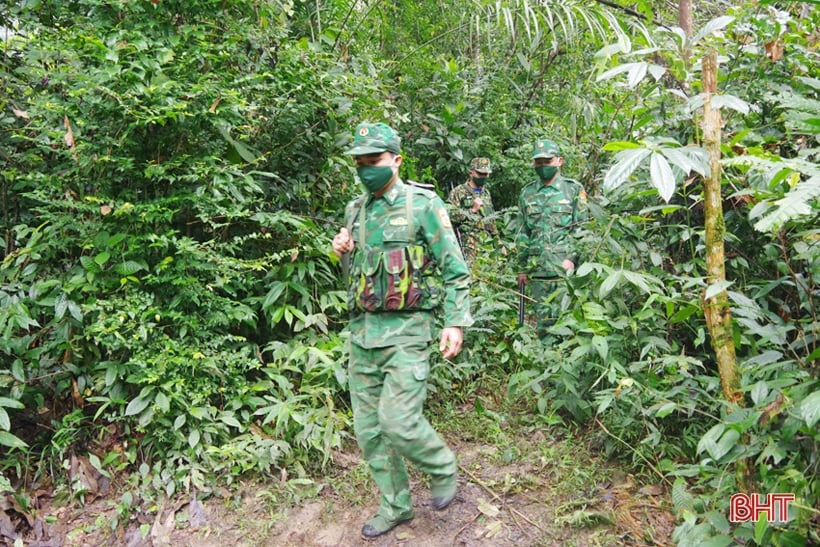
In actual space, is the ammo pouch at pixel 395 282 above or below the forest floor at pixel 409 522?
above

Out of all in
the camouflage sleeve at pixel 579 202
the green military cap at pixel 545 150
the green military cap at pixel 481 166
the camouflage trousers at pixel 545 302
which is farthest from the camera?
the green military cap at pixel 481 166

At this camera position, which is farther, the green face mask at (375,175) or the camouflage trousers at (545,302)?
the camouflage trousers at (545,302)

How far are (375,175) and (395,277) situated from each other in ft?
1.80

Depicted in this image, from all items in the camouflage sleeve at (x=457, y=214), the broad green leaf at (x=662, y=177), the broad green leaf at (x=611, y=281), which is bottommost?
the camouflage sleeve at (x=457, y=214)

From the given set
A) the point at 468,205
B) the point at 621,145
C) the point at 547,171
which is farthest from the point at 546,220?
the point at 621,145

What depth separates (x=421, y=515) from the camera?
10.5 ft

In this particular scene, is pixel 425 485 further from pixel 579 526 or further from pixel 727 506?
pixel 727 506

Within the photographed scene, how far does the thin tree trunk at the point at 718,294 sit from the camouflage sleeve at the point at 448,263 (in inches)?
43.7

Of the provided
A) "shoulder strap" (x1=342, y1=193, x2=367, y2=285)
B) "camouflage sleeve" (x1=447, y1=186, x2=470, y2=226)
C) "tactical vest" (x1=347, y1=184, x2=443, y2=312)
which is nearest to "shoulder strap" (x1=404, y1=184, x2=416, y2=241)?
"tactical vest" (x1=347, y1=184, x2=443, y2=312)

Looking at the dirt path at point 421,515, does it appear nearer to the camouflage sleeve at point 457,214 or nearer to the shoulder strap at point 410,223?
the shoulder strap at point 410,223

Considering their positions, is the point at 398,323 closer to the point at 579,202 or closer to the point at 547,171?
the point at 579,202

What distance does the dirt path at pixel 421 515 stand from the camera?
3002 mm

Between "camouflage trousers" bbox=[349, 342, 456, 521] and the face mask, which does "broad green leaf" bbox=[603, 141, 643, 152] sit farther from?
the face mask

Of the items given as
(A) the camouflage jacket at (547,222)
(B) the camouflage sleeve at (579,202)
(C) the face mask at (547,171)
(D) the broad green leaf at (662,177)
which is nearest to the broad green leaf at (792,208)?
(D) the broad green leaf at (662,177)
